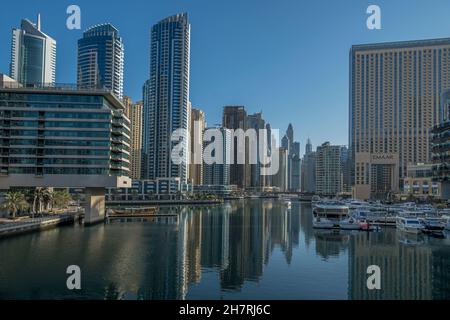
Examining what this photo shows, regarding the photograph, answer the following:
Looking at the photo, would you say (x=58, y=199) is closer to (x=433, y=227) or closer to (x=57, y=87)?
(x=57, y=87)

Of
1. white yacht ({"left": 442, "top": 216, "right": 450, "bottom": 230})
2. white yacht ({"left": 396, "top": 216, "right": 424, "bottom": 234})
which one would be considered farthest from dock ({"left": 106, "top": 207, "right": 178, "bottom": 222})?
white yacht ({"left": 442, "top": 216, "right": 450, "bottom": 230})

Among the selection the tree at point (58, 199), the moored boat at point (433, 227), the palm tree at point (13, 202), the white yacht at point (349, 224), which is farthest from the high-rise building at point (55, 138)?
the moored boat at point (433, 227)

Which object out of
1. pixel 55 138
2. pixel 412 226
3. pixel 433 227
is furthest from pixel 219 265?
pixel 55 138

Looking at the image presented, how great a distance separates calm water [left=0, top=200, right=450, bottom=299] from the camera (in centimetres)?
3209

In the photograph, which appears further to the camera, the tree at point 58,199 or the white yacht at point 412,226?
the tree at point 58,199

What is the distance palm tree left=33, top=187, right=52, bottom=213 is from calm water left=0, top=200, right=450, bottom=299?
2406 centimetres

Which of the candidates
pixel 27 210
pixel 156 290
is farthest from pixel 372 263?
pixel 27 210

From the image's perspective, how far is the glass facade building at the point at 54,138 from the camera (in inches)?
2913

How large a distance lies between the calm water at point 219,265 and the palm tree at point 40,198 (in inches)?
947

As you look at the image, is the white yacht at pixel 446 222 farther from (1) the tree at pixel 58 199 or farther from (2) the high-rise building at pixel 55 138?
(1) the tree at pixel 58 199

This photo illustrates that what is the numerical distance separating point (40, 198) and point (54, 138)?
68.0 ft

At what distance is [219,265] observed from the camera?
1687 inches

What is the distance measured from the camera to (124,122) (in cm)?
8569

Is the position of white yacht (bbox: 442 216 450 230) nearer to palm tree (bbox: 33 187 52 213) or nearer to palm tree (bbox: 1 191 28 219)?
palm tree (bbox: 1 191 28 219)
